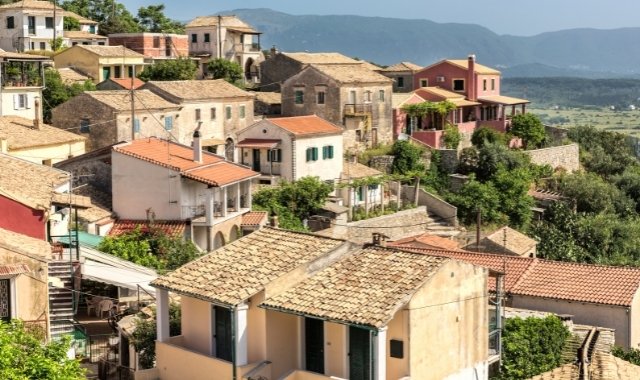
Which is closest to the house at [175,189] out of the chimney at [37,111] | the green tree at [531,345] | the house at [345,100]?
the chimney at [37,111]

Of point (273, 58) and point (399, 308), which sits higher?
point (273, 58)

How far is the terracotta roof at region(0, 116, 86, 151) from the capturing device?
142 ft

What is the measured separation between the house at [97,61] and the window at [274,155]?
18343 mm

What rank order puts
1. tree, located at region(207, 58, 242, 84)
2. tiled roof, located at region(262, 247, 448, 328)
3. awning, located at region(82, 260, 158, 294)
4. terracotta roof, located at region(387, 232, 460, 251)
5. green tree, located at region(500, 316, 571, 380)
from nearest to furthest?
tiled roof, located at region(262, 247, 448, 328), green tree, located at region(500, 316, 571, 380), awning, located at region(82, 260, 158, 294), terracotta roof, located at region(387, 232, 460, 251), tree, located at region(207, 58, 242, 84)

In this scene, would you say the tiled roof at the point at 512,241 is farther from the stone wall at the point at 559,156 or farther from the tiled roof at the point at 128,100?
the stone wall at the point at 559,156

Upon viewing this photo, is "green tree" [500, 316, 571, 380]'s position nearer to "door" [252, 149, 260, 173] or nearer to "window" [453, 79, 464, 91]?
"door" [252, 149, 260, 173]

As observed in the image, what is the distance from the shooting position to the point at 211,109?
56062 millimetres

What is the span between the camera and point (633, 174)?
66.2 metres

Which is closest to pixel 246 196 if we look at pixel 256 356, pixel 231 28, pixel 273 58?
pixel 256 356

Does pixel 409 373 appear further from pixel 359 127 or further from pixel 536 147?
pixel 536 147

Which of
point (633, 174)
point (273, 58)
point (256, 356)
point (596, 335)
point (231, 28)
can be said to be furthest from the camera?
point (231, 28)

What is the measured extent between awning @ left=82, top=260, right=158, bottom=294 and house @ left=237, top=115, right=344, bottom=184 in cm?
2290

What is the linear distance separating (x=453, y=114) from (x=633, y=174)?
1197cm

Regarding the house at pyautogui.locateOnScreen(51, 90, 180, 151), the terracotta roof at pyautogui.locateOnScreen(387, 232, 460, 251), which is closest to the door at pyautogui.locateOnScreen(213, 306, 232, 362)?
the terracotta roof at pyautogui.locateOnScreen(387, 232, 460, 251)
